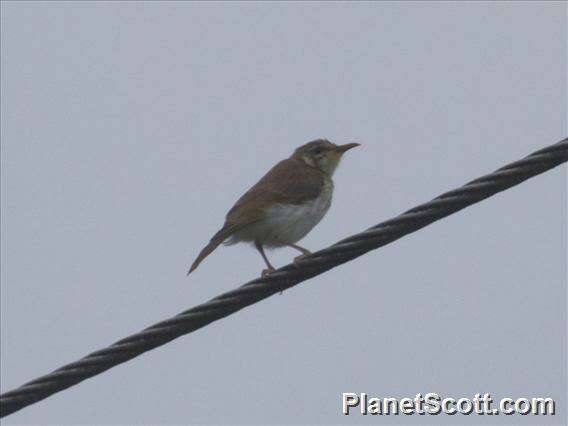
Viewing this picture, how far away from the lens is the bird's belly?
1027 cm

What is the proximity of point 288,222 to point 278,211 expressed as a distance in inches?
5.4

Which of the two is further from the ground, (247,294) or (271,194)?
(271,194)

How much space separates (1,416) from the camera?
5789 millimetres

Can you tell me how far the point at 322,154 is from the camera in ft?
40.1

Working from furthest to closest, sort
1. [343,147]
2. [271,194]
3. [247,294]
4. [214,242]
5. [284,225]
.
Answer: [343,147] → [271,194] → [284,225] → [214,242] → [247,294]

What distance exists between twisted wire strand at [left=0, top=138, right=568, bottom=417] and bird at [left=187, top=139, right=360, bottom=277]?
10.9 feet

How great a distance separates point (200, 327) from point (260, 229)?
14.0 feet

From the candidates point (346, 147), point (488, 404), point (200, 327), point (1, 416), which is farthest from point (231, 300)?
point (346, 147)

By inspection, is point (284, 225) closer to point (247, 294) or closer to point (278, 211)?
point (278, 211)

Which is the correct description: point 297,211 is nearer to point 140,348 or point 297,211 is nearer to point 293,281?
point 293,281

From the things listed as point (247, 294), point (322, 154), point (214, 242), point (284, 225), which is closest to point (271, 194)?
point (284, 225)

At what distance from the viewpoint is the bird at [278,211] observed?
10.1 meters

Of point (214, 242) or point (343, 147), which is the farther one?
point (343, 147)

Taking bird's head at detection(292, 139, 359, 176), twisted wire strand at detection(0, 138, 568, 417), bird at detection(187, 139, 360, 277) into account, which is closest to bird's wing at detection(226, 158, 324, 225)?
bird at detection(187, 139, 360, 277)
